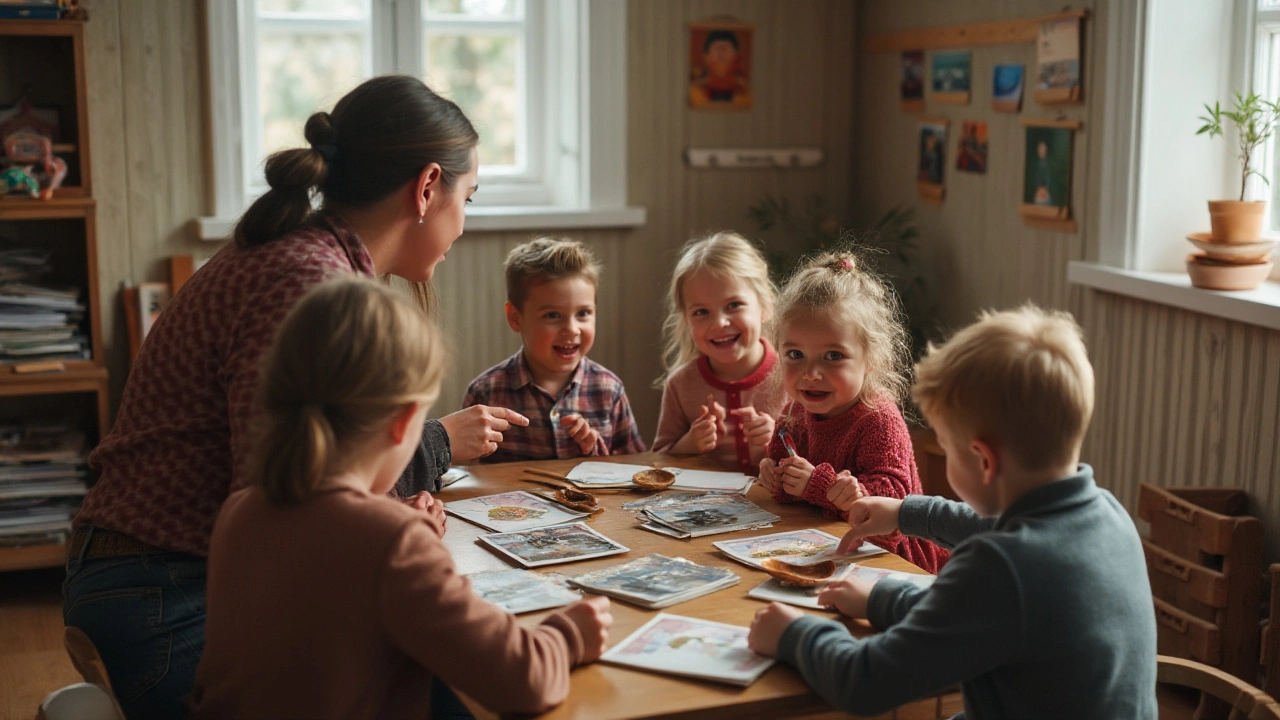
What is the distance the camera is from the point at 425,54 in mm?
4219

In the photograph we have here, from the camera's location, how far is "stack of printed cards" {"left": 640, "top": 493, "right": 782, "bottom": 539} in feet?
6.39

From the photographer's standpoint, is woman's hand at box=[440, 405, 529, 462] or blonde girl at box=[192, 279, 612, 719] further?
woman's hand at box=[440, 405, 529, 462]

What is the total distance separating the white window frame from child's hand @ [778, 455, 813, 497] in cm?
230

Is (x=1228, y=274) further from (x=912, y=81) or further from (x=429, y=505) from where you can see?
(x=429, y=505)

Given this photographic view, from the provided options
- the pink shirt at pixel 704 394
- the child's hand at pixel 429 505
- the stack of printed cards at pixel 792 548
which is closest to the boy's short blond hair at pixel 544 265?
the pink shirt at pixel 704 394

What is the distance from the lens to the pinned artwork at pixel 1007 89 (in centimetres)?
359

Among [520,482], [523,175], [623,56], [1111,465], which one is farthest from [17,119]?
[1111,465]

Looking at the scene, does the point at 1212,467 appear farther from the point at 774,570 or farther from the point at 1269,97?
the point at 774,570

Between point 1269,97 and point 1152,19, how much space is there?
337 mm

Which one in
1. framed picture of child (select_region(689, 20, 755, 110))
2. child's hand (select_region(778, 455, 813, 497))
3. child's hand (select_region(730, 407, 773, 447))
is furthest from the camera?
framed picture of child (select_region(689, 20, 755, 110))

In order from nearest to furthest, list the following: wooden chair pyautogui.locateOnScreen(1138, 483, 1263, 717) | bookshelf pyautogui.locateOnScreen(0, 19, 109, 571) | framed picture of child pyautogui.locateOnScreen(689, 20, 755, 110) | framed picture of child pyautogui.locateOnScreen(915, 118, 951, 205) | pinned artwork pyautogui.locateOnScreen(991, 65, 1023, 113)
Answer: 1. wooden chair pyautogui.locateOnScreen(1138, 483, 1263, 717)
2. bookshelf pyautogui.locateOnScreen(0, 19, 109, 571)
3. pinned artwork pyautogui.locateOnScreen(991, 65, 1023, 113)
4. framed picture of child pyautogui.locateOnScreen(915, 118, 951, 205)
5. framed picture of child pyautogui.locateOnScreen(689, 20, 755, 110)

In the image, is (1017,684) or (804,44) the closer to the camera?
(1017,684)

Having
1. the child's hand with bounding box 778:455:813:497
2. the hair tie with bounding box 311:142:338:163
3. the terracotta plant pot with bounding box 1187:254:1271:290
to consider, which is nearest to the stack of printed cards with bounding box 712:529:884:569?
the child's hand with bounding box 778:455:813:497

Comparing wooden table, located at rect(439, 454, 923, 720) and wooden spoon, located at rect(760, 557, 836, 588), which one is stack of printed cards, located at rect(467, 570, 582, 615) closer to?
wooden table, located at rect(439, 454, 923, 720)
